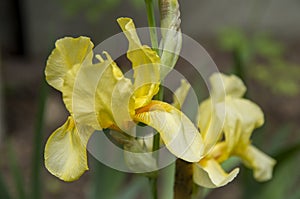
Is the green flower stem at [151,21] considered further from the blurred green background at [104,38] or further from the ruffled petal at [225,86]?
the blurred green background at [104,38]

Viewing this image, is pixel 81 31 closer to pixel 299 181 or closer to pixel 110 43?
pixel 299 181

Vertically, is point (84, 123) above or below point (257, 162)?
above

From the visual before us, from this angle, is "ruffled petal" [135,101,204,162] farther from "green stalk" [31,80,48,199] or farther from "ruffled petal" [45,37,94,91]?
"green stalk" [31,80,48,199]

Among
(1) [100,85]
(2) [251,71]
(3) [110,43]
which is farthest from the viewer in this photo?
(2) [251,71]

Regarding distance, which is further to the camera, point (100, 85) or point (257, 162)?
point (257, 162)

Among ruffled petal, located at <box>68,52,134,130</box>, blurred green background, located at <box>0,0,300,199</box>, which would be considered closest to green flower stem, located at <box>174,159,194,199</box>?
ruffled petal, located at <box>68,52,134,130</box>

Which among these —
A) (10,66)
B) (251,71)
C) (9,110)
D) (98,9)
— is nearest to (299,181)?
(251,71)
